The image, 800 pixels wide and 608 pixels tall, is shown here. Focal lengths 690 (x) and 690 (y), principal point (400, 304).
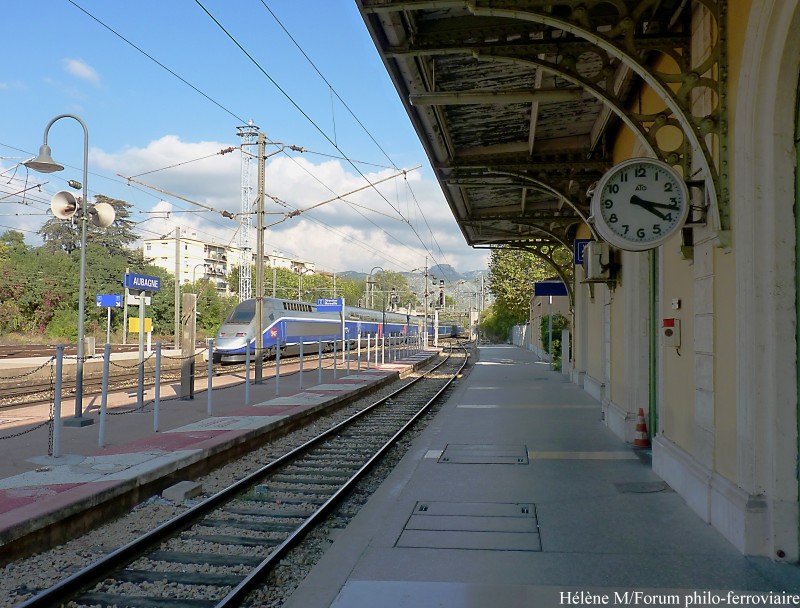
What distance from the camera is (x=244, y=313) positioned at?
27.1 m

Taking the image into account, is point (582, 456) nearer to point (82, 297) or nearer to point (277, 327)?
point (82, 297)

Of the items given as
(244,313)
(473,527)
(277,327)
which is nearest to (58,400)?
(473,527)

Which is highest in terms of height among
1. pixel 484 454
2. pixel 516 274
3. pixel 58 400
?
pixel 516 274

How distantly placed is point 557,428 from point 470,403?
4075 mm

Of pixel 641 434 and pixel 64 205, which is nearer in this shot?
pixel 641 434

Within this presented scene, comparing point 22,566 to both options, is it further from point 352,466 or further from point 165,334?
point 165,334

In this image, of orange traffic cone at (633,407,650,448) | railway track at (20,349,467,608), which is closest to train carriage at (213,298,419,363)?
railway track at (20,349,467,608)

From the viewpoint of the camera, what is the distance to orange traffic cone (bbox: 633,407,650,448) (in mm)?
8875

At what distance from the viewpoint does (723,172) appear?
516 centimetres

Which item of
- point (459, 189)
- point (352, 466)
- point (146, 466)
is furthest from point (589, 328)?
point (146, 466)

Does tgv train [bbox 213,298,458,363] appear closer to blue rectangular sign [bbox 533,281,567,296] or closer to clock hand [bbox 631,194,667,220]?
blue rectangular sign [bbox 533,281,567,296]

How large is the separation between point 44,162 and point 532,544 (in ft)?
29.3

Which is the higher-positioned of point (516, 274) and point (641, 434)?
Answer: point (516, 274)

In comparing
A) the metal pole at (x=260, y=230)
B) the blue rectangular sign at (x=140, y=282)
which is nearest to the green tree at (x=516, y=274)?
the metal pole at (x=260, y=230)
